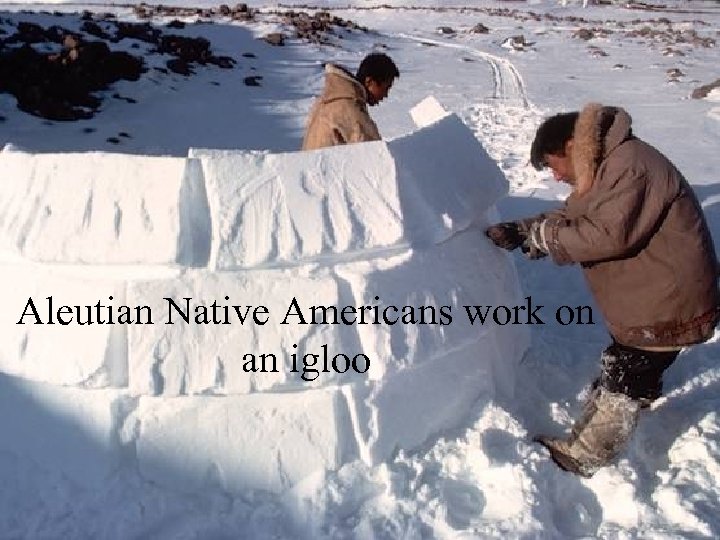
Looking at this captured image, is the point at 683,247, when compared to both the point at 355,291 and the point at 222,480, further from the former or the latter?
the point at 222,480

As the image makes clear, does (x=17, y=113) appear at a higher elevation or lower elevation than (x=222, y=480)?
lower

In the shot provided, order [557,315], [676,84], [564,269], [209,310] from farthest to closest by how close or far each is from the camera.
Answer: [676,84], [564,269], [557,315], [209,310]

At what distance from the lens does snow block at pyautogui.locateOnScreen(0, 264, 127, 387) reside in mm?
2410

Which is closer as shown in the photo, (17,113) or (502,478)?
(502,478)

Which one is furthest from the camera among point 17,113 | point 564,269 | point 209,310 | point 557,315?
point 17,113

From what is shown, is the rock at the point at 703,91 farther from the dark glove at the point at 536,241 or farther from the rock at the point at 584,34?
the dark glove at the point at 536,241

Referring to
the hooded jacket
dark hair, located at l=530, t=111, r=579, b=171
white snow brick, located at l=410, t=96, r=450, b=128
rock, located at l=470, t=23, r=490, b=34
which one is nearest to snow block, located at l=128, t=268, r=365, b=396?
dark hair, located at l=530, t=111, r=579, b=171

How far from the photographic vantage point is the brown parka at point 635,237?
2.33 metres

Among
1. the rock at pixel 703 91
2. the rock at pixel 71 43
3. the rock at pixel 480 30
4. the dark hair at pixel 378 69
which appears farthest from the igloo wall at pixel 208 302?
the rock at pixel 480 30

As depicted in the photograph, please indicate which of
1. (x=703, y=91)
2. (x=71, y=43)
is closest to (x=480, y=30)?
(x=703, y=91)

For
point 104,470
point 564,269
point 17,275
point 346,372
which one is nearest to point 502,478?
point 346,372

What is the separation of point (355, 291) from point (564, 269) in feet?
8.89

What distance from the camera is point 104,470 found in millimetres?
2508

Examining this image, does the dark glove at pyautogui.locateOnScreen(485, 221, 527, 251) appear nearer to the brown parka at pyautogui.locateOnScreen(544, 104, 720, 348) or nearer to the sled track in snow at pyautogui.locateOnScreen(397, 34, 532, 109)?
the brown parka at pyautogui.locateOnScreen(544, 104, 720, 348)
